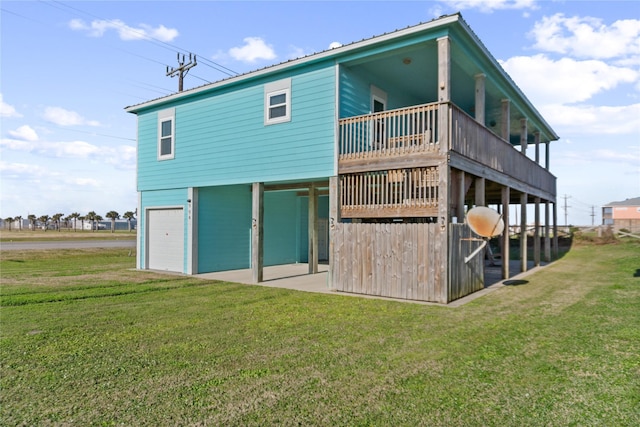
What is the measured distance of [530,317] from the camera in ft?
23.0

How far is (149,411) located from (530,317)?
631 centimetres

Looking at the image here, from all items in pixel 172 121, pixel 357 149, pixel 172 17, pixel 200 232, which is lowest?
pixel 200 232

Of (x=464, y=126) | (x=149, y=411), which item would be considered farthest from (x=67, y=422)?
(x=464, y=126)

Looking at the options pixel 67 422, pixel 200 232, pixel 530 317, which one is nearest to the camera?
pixel 67 422

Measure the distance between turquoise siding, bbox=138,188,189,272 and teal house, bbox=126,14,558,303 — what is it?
6cm

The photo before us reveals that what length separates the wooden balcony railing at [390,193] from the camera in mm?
8711

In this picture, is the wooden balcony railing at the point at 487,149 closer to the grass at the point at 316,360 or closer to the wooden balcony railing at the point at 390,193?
the wooden balcony railing at the point at 390,193

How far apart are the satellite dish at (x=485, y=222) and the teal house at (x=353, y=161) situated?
0.46 meters

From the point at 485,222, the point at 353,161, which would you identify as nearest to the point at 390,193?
the point at 353,161

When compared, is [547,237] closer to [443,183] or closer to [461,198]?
[461,198]

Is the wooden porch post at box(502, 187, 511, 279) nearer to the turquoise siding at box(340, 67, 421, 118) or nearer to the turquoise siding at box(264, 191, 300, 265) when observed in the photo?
the turquoise siding at box(340, 67, 421, 118)

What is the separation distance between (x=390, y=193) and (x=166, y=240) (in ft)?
29.1

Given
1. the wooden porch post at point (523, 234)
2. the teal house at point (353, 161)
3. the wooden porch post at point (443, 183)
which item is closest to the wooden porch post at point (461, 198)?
the teal house at point (353, 161)

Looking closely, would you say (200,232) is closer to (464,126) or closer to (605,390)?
(464,126)
